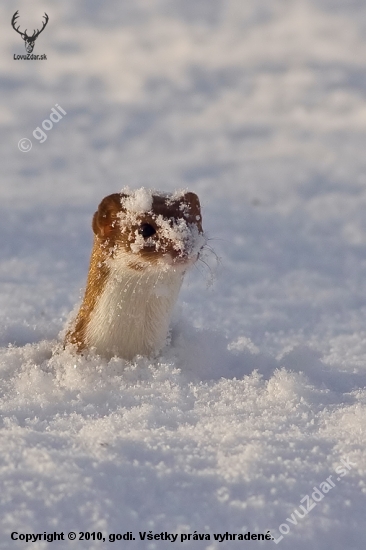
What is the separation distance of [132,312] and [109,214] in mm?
467

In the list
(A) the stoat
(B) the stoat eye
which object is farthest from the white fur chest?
(B) the stoat eye

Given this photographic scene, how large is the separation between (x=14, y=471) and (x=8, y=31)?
8.27 m

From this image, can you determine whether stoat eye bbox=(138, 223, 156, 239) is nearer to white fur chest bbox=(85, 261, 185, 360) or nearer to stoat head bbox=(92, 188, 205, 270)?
stoat head bbox=(92, 188, 205, 270)

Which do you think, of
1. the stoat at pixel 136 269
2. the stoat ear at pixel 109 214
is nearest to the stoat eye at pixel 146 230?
the stoat at pixel 136 269

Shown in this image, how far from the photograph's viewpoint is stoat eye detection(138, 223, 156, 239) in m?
3.45

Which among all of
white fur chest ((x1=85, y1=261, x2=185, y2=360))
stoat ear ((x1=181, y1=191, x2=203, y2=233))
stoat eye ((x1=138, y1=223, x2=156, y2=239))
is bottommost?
white fur chest ((x1=85, y1=261, x2=185, y2=360))

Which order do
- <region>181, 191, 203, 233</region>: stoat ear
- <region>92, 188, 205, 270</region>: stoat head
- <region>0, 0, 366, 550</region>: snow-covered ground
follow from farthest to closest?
<region>181, 191, 203, 233</region>: stoat ear, <region>92, 188, 205, 270</region>: stoat head, <region>0, 0, 366, 550</region>: snow-covered ground

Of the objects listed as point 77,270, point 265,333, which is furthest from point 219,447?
point 77,270

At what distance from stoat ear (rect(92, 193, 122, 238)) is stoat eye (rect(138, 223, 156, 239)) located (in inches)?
6.1

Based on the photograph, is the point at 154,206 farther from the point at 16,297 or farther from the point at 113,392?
the point at 16,297

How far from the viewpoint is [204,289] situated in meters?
5.62

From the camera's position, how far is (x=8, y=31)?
31.5ft

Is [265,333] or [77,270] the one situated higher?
[77,270]

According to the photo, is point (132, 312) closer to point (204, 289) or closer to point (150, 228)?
point (150, 228)
